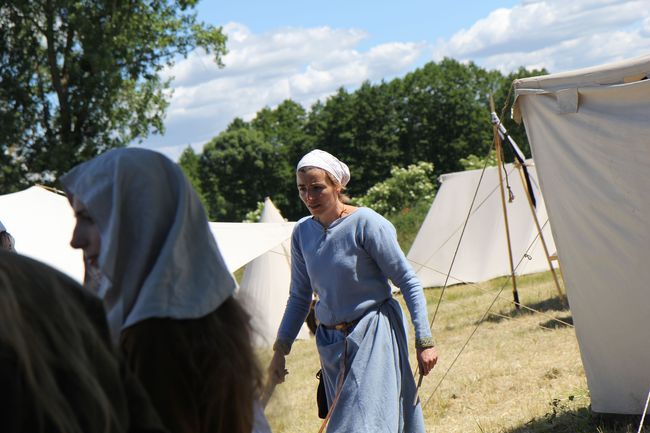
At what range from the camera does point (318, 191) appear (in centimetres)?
386

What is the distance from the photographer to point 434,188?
114ft

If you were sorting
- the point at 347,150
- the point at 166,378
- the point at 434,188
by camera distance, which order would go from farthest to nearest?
the point at 347,150, the point at 434,188, the point at 166,378

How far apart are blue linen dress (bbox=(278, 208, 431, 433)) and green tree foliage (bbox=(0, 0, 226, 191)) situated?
16.4 meters

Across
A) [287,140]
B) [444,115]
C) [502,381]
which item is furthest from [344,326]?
[287,140]

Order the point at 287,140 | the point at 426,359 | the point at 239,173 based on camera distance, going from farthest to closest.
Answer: the point at 287,140, the point at 239,173, the point at 426,359

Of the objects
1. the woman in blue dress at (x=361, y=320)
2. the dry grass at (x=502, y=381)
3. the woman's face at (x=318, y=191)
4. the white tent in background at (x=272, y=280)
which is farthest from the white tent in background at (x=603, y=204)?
the white tent in background at (x=272, y=280)

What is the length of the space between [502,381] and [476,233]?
7500 mm

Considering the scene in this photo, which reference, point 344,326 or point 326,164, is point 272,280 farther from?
point 344,326

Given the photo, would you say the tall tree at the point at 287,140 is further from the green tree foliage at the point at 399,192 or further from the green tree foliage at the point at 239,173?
the green tree foliage at the point at 399,192

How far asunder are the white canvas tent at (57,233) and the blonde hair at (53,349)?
5.76 m

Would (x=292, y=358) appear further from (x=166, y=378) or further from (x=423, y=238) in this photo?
(x=166, y=378)

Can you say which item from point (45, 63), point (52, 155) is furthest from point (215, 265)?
point (45, 63)

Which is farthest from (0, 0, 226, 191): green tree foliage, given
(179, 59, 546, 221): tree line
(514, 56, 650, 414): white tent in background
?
(179, 59, 546, 221): tree line

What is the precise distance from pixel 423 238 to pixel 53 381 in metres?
13.5
